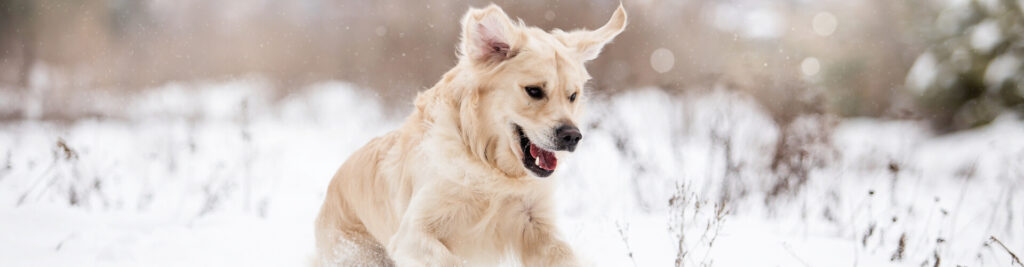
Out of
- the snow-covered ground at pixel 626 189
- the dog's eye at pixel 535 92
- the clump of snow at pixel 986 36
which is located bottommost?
the snow-covered ground at pixel 626 189

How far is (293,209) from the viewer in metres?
4.47

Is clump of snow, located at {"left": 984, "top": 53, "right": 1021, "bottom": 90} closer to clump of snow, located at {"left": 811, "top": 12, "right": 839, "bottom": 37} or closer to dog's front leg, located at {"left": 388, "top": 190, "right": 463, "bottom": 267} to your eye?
clump of snow, located at {"left": 811, "top": 12, "right": 839, "bottom": 37}

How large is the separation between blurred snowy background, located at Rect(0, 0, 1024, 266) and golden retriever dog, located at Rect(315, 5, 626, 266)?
1.18 ft

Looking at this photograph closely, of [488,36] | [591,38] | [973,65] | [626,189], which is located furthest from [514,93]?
[973,65]

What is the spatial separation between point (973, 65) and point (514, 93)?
6734 mm

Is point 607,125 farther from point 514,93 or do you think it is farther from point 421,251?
point 421,251

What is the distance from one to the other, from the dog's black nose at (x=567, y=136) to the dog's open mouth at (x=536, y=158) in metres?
0.13

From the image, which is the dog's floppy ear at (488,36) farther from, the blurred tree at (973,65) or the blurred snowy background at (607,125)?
the blurred tree at (973,65)

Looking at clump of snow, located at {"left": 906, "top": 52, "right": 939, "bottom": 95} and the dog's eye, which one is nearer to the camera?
the dog's eye

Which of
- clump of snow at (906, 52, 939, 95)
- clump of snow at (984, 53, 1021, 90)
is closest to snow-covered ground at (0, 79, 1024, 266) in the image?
clump of snow at (984, 53, 1021, 90)

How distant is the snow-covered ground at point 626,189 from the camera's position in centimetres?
319

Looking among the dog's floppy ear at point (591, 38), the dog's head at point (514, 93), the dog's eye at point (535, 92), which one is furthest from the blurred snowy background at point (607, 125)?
the dog's floppy ear at point (591, 38)

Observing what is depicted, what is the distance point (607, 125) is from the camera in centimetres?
530

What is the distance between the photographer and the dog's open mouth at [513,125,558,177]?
7.18ft
